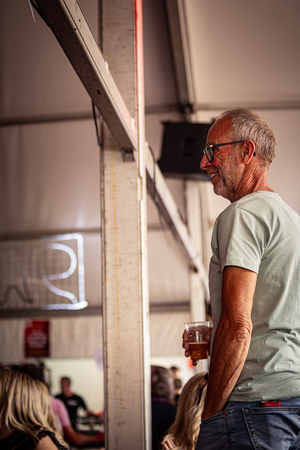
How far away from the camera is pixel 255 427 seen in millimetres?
1045

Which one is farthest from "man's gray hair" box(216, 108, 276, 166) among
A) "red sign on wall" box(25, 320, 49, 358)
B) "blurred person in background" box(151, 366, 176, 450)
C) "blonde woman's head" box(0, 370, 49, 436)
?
"red sign on wall" box(25, 320, 49, 358)

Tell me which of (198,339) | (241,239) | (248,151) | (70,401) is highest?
(248,151)

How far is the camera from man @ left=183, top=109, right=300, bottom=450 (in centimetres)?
106

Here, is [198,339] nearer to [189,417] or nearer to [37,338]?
[189,417]

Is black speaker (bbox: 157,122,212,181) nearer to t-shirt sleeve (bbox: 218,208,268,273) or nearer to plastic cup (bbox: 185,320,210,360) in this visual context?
plastic cup (bbox: 185,320,210,360)

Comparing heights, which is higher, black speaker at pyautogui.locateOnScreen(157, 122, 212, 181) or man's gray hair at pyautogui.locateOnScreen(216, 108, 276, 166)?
black speaker at pyautogui.locateOnScreen(157, 122, 212, 181)

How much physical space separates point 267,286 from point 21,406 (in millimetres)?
1462

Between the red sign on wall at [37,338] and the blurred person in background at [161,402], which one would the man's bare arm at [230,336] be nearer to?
the blurred person in background at [161,402]

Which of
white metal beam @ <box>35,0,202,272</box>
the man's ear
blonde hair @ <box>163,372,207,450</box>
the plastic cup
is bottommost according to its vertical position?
blonde hair @ <box>163,372,207,450</box>

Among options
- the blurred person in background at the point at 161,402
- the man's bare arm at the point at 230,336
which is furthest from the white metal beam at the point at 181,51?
the man's bare arm at the point at 230,336

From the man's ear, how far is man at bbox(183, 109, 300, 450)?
13 centimetres

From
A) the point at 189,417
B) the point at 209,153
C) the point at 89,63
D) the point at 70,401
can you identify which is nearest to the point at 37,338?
the point at 70,401

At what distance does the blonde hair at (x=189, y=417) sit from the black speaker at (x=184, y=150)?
308 cm

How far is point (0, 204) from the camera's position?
20.1ft
